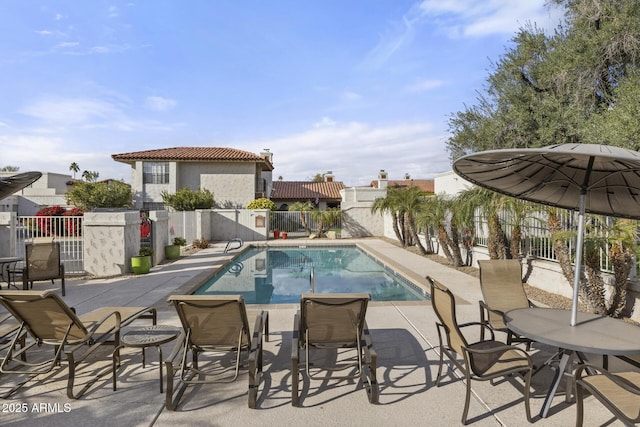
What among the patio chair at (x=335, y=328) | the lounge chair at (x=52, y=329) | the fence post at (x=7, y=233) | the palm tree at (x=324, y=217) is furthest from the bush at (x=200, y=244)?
the patio chair at (x=335, y=328)

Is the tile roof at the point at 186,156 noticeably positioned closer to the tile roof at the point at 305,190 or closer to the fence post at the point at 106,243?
the tile roof at the point at 305,190

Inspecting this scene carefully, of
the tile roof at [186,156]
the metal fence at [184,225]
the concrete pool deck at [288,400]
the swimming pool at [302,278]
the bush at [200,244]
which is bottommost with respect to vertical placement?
the swimming pool at [302,278]

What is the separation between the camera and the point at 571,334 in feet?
11.8

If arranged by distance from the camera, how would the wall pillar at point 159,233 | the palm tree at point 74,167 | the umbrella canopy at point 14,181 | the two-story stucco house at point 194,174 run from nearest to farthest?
the umbrella canopy at point 14,181
the wall pillar at point 159,233
the two-story stucco house at point 194,174
the palm tree at point 74,167

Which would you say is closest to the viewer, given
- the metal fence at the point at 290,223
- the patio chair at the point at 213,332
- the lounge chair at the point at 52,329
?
the patio chair at the point at 213,332

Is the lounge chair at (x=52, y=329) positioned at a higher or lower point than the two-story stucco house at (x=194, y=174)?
lower

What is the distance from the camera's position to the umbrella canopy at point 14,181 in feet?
18.8

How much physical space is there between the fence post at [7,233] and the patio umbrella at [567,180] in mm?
11679

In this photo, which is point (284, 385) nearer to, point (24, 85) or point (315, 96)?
point (24, 85)

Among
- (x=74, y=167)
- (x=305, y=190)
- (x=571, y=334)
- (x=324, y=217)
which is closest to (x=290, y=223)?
(x=324, y=217)

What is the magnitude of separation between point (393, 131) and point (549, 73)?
1026 cm

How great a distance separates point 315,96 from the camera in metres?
19.7

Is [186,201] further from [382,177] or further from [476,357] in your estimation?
[476,357]

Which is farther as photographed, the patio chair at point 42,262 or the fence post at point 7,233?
the fence post at point 7,233
